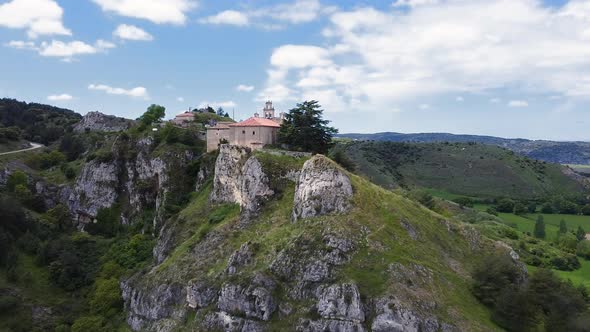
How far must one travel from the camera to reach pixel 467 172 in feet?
580

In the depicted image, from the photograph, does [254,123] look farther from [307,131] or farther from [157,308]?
[157,308]

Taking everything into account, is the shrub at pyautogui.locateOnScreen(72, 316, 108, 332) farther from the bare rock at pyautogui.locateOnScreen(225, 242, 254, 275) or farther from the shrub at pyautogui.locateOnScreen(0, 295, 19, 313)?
the bare rock at pyautogui.locateOnScreen(225, 242, 254, 275)

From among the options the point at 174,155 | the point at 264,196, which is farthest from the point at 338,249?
the point at 174,155

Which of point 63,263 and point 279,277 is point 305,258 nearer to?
point 279,277

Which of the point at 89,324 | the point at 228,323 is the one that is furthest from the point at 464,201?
the point at 89,324

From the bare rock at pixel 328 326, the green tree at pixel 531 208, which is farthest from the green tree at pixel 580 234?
the bare rock at pixel 328 326

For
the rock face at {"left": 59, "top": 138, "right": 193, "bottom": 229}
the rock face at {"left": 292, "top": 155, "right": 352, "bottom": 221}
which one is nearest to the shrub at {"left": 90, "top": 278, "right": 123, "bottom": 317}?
the rock face at {"left": 59, "top": 138, "right": 193, "bottom": 229}

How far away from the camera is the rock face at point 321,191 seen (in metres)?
53.9

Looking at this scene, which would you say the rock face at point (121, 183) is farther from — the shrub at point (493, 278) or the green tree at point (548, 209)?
the green tree at point (548, 209)

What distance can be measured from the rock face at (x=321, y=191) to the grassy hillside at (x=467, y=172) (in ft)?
295

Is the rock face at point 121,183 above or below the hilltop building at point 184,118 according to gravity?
below

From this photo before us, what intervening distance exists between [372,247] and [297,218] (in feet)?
33.9

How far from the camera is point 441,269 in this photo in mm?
50156

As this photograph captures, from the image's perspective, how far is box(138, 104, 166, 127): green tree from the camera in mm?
100938
